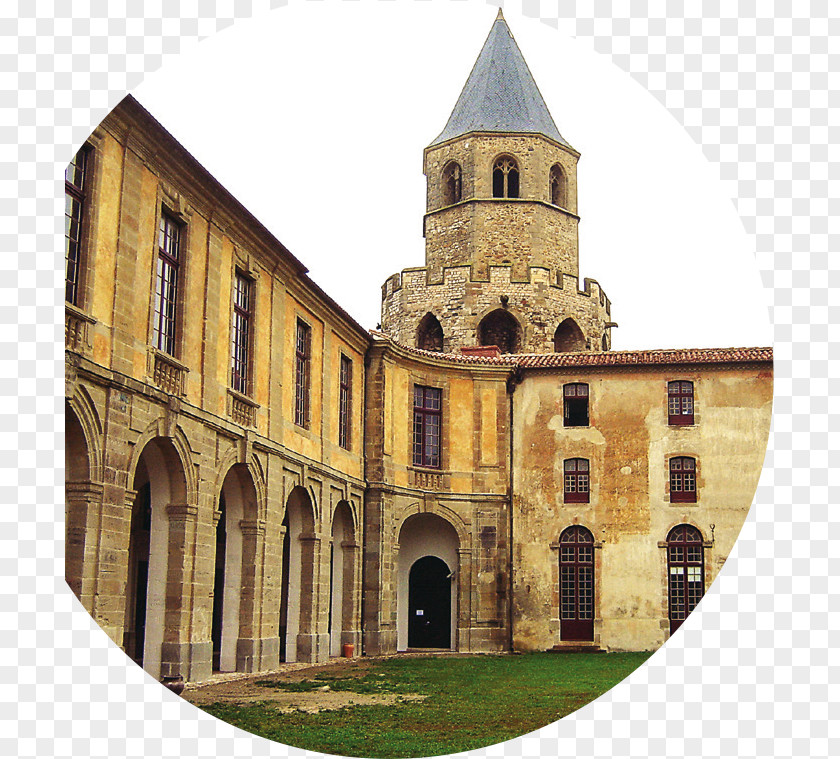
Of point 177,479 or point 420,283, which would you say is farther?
point 420,283

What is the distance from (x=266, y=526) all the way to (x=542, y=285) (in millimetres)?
23515

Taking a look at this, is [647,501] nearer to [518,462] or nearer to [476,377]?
[518,462]

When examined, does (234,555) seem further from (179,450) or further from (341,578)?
(341,578)

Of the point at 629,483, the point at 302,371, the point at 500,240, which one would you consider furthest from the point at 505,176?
the point at 302,371

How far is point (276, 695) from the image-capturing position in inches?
711

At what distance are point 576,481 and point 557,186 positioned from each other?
709 inches

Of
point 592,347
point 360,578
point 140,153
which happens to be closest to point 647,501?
point 360,578

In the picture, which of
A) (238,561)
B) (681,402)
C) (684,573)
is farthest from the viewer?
(681,402)

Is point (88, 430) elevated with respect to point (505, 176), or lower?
lower

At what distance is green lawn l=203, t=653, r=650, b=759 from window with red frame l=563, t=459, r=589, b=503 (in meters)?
7.22

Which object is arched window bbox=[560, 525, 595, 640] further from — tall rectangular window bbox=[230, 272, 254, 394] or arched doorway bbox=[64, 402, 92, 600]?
arched doorway bbox=[64, 402, 92, 600]

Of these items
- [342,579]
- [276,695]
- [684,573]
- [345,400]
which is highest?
[345,400]

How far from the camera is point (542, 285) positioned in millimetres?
43594

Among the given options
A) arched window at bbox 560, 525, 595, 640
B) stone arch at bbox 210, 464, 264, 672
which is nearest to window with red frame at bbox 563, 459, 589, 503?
arched window at bbox 560, 525, 595, 640
